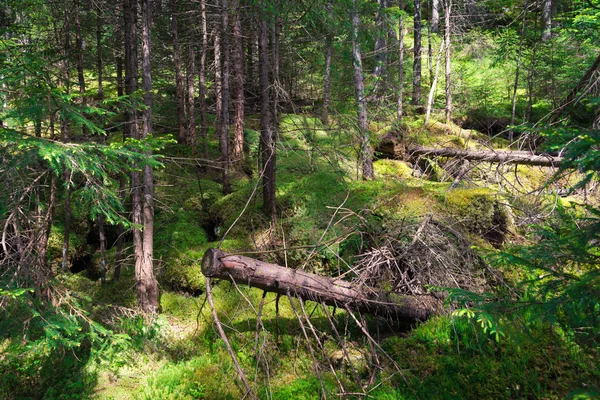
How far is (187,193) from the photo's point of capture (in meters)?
11.1

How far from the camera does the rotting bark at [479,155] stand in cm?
698

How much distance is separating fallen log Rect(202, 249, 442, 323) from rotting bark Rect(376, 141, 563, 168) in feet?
9.23

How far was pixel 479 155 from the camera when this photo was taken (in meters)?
8.25

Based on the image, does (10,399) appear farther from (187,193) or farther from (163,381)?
(187,193)

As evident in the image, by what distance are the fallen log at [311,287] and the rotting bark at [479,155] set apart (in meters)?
2.81

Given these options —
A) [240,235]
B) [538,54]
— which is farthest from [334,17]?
[538,54]

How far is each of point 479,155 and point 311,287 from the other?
5.75m

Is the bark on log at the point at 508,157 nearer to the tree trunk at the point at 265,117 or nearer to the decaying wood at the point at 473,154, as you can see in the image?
the decaying wood at the point at 473,154

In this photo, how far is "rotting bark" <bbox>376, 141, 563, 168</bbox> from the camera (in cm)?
698

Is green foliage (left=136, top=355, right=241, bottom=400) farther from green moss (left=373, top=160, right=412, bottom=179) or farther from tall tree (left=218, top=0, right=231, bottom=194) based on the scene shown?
green moss (left=373, top=160, right=412, bottom=179)

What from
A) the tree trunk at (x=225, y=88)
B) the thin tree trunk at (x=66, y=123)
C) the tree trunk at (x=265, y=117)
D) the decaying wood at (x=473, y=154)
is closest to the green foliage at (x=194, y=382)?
the tree trunk at (x=265, y=117)

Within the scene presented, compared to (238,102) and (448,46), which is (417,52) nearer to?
(448,46)

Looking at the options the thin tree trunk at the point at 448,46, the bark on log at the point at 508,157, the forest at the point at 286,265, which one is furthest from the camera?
the thin tree trunk at the point at 448,46

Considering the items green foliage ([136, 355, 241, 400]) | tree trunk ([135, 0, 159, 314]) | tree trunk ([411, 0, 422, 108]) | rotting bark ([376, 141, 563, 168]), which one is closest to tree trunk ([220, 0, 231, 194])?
tree trunk ([135, 0, 159, 314])
